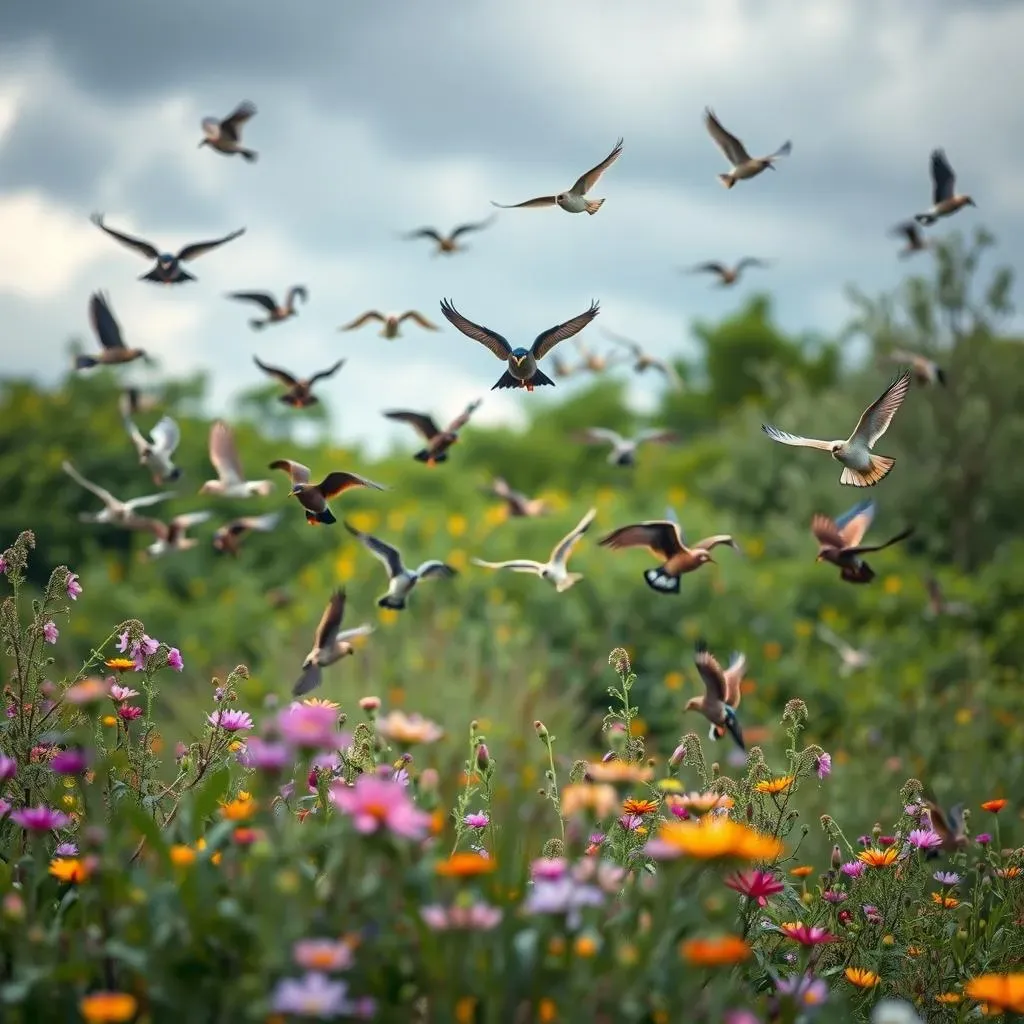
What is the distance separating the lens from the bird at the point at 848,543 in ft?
10.6

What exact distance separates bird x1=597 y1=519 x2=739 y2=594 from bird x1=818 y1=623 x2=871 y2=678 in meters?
3.94

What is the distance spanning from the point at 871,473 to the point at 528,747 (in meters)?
3.81

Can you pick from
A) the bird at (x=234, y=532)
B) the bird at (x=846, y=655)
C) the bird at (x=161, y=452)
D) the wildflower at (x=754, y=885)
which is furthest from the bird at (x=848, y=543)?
the bird at (x=846, y=655)

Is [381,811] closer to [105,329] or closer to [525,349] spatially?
[525,349]

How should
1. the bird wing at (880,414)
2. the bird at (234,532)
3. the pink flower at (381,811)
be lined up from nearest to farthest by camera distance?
the pink flower at (381,811), the bird wing at (880,414), the bird at (234,532)

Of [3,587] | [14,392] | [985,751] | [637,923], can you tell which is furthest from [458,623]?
[14,392]

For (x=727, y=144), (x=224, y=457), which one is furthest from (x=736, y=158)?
(x=224, y=457)

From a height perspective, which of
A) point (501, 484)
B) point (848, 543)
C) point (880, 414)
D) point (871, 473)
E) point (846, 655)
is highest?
point (880, 414)

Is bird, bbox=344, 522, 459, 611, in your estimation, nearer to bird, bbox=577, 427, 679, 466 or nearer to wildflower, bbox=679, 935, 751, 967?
bird, bbox=577, 427, 679, 466

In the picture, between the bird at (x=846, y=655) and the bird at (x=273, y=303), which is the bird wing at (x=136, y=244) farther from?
the bird at (x=846, y=655)

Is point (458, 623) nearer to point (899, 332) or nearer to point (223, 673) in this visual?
point (223, 673)

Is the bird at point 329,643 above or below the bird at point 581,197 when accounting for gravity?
below

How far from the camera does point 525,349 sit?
2.98 metres

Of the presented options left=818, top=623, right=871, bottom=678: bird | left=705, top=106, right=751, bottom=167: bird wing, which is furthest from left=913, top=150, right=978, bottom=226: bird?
left=818, top=623, right=871, bottom=678: bird
